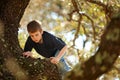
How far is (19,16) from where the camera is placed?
4.91 meters

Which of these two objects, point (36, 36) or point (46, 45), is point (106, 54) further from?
point (46, 45)

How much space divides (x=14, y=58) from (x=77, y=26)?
8.46 ft

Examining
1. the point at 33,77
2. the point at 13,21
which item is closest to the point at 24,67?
the point at 33,77

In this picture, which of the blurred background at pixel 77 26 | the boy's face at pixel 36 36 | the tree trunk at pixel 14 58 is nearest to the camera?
the tree trunk at pixel 14 58

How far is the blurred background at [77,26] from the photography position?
6.34 meters

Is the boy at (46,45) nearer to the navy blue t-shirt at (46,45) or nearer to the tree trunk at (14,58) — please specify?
the navy blue t-shirt at (46,45)

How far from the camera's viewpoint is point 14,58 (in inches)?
176

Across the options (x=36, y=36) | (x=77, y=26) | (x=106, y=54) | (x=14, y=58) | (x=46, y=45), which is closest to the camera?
(x=106, y=54)

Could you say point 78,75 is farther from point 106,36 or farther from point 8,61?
point 8,61

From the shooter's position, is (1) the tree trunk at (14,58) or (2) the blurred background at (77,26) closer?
(1) the tree trunk at (14,58)

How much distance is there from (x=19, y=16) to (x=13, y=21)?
4.4 inches

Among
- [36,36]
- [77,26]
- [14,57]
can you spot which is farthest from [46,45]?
[77,26]

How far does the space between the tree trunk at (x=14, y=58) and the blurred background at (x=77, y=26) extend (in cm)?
44

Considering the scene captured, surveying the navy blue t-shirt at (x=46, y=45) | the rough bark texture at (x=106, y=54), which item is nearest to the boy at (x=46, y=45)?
the navy blue t-shirt at (x=46, y=45)
